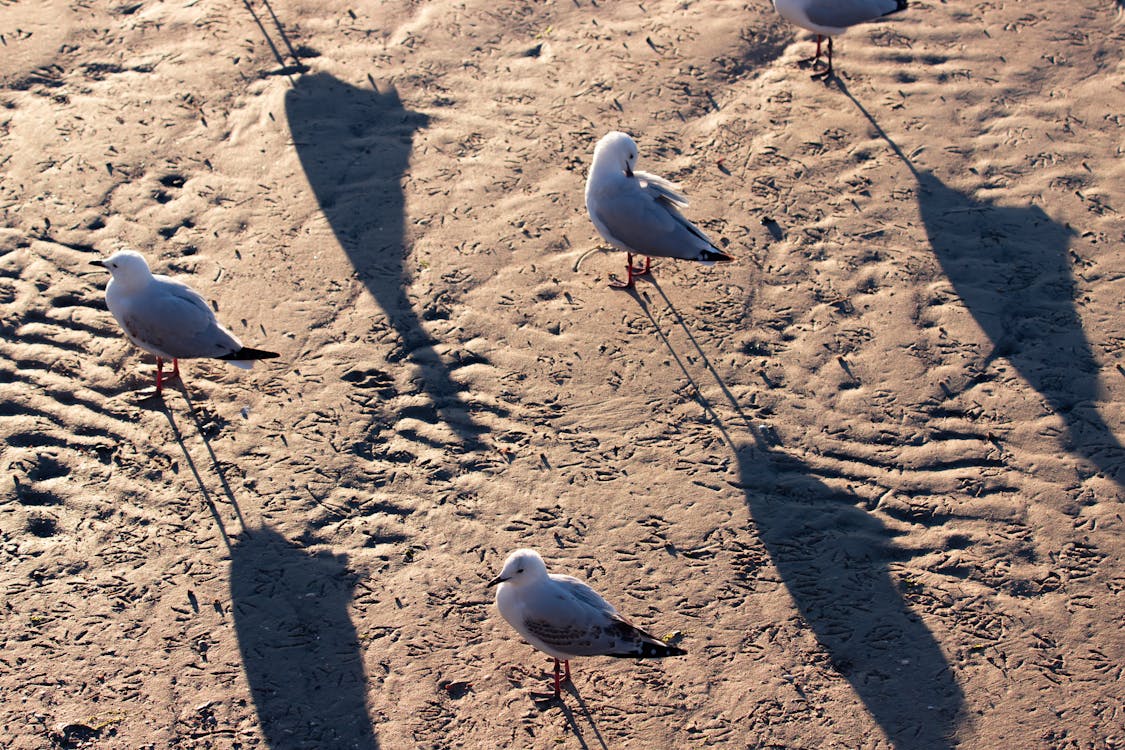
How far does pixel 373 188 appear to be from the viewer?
27.4 ft

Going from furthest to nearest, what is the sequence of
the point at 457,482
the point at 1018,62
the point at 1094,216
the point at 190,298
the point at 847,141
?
1. the point at 1018,62
2. the point at 847,141
3. the point at 1094,216
4. the point at 190,298
5. the point at 457,482

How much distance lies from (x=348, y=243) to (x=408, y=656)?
3.46 m

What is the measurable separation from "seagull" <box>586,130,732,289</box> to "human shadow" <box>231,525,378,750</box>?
2.84 meters

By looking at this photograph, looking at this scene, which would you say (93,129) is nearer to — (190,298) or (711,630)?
(190,298)

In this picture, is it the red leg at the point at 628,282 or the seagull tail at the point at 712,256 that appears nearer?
the seagull tail at the point at 712,256

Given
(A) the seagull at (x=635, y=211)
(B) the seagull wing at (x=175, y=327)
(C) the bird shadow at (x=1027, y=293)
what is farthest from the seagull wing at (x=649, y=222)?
(B) the seagull wing at (x=175, y=327)

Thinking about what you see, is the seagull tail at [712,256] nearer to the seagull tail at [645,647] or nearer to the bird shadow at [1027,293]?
the bird shadow at [1027,293]

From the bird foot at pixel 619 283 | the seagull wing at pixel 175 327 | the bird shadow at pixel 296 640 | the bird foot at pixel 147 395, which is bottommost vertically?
the bird foot at pixel 147 395

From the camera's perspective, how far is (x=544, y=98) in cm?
916

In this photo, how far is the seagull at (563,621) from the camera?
510 centimetres

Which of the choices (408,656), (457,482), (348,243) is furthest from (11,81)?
(408,656)

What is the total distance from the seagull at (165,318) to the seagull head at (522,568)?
2.26 m

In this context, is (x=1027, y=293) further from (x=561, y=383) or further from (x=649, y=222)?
(x=561, y=383)

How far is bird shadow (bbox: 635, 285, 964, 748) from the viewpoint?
5125 mm
